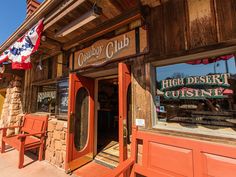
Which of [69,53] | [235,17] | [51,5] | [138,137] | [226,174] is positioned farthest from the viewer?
[69,53]

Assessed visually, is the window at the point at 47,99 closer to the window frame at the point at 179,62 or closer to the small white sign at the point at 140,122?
the small white sign at the point at 140,122

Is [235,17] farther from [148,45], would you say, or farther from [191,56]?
[148,45]

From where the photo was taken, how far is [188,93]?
5.42ft

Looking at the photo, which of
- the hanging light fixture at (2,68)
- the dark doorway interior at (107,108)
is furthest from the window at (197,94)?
the hanging light fixture at (2,68)

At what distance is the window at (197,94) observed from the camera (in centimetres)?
143

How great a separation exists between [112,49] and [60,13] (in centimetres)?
96

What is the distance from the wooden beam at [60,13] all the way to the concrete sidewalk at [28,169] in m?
2.76

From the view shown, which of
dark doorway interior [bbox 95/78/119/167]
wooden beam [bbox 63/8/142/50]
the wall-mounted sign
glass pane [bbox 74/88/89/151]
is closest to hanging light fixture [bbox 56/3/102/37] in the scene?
wooden beam [bbox 63/8/142/50]

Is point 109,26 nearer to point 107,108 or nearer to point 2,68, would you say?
point 2,68

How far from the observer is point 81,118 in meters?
2.91

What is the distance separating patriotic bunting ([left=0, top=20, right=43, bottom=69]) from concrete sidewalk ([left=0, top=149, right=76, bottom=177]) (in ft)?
7.07

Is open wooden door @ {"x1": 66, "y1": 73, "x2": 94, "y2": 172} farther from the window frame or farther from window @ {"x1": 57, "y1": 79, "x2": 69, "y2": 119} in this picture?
the window frame

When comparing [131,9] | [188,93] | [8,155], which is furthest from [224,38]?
[8,155]

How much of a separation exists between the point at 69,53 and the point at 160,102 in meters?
2.36
